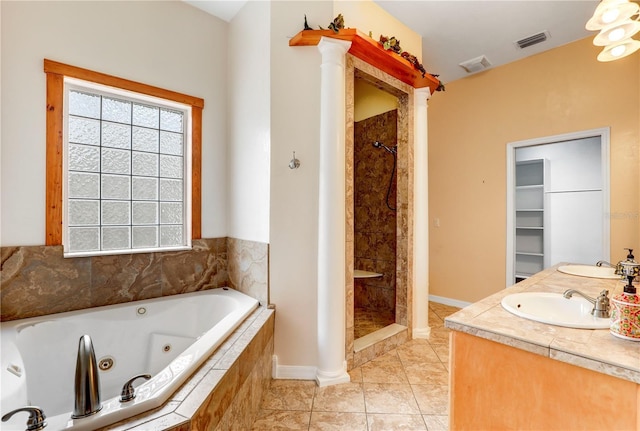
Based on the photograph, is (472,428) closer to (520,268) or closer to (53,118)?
(53,118)

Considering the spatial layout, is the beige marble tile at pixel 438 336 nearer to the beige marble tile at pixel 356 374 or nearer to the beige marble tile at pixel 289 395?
the beige marble tile at pixel 356 374

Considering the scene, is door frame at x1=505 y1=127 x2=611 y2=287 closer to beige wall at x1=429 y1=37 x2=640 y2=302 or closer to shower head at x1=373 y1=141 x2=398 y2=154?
beige wall at x1=429 y1=37 x2=640 y2=302

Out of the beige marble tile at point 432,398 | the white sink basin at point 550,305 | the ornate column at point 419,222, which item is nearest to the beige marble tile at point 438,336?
the ornate column at point 419,222

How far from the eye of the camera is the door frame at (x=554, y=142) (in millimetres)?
2510

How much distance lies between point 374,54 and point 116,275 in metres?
2.53

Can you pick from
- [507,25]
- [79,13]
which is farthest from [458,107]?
[79,13]

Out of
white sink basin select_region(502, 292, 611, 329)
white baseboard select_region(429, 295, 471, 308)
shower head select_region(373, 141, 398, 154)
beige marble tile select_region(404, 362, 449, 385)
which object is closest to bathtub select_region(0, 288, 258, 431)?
beige marble tile select_region(404, 362, 449, 385)

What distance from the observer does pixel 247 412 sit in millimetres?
1429

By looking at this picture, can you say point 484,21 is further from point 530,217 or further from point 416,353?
point 416,353

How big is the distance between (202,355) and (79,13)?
239 centimetres

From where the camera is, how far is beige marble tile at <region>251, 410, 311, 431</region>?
1504 millimetres

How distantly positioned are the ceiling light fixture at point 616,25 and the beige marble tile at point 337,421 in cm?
245

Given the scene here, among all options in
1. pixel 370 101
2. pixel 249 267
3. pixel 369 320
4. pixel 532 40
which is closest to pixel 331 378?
pixel 249 267

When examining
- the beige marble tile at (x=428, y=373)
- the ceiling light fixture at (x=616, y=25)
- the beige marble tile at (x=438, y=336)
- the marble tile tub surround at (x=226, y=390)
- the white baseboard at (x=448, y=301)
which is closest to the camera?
the marble tile tub surround at (x=226, y=390)
